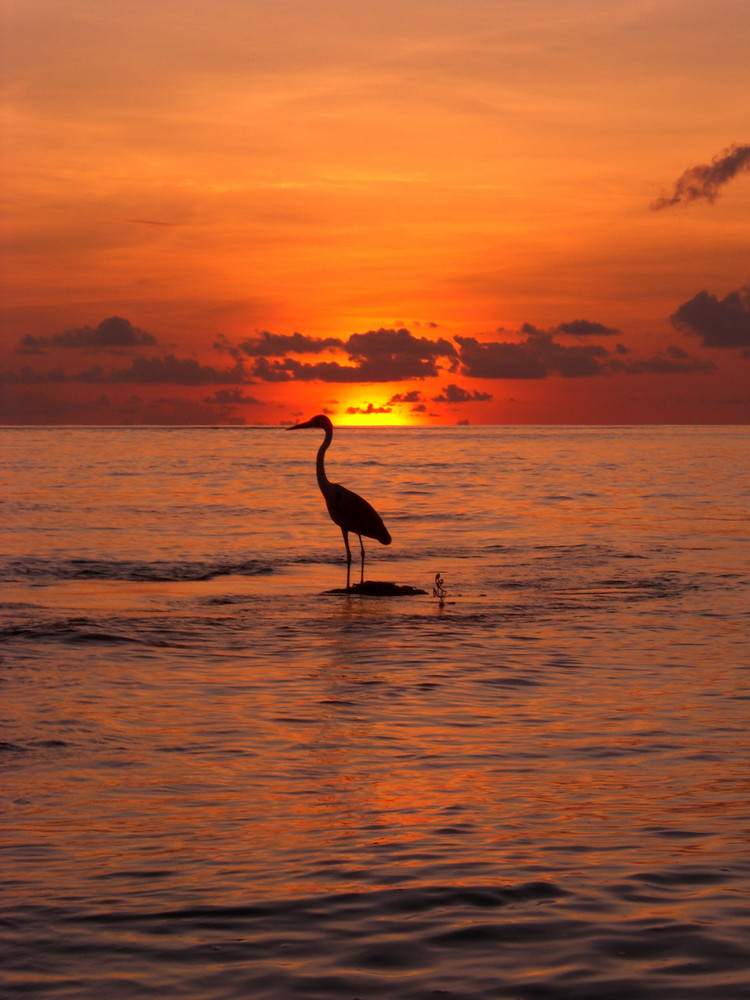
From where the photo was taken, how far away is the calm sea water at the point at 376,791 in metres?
4.46

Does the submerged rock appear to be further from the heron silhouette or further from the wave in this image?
the wave

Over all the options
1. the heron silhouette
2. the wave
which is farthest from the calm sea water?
the heron silhouette

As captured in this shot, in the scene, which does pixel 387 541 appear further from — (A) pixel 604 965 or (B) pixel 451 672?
(A) pixel 604 965

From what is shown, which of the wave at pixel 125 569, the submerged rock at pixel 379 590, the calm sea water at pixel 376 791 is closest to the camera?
the calm sea water at pixel 376 791

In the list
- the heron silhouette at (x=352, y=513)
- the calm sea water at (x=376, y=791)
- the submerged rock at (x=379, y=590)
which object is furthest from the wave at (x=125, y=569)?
the submerged rock at (x=379, y=590)

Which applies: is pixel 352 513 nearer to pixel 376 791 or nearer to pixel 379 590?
pixel 379 590

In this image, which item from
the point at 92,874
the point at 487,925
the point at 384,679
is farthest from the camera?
the point at 384,679

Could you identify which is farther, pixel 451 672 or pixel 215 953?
pixel 451 672

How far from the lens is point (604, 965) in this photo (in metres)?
4.37

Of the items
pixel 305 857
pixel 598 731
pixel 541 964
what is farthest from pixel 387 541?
pixel 541 964

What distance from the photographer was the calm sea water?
4.46 meters

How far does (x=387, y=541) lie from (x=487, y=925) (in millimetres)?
13711

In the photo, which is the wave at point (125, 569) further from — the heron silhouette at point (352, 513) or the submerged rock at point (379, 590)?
the submerged rock at point (379, 590)

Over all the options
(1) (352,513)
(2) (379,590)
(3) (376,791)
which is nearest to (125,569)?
(1) (352,513)
